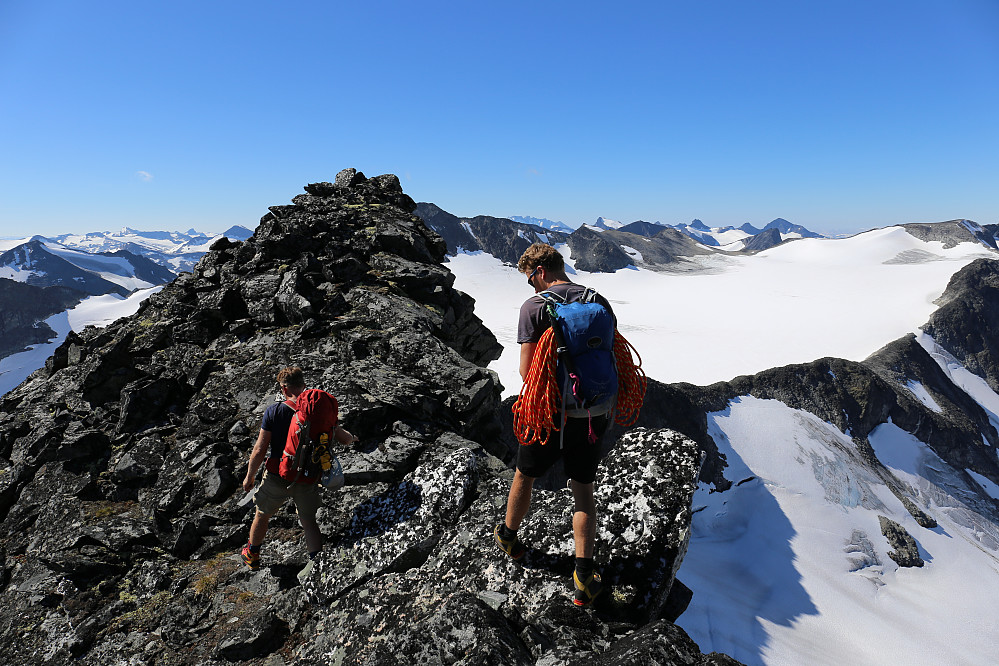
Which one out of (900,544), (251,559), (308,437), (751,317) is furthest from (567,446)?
(751,317)

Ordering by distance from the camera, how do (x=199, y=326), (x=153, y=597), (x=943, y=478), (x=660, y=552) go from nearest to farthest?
1. (x=660, y=552)
2. (x=153, y=597)
3. (x=199, y=326)
4. (x=943, y=478)

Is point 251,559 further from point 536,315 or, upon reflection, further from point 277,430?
point 536,315

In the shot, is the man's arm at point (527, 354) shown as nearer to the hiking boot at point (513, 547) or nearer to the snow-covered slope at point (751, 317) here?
the hiking boot at point (513, 547)

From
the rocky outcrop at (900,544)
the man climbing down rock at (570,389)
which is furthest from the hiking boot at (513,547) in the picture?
the rocky outcrop at (900,544)

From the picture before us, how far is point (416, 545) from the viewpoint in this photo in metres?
6.32

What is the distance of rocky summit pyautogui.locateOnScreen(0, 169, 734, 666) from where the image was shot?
5156 mm

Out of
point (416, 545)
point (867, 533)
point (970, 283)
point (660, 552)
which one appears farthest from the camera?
point (970, 283)

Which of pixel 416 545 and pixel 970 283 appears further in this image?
pixel 970 283

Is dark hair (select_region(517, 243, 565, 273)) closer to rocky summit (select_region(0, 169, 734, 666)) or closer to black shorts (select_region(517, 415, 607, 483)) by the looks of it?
black shorts (select_region(517, 415, 607, 483))

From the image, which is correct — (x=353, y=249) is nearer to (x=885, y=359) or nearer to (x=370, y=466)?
(x=370, y=466)

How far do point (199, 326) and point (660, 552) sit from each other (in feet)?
43.3

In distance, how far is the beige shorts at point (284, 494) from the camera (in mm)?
6879

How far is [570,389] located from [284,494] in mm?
4831

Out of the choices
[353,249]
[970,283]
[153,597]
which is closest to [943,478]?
[353,249]
